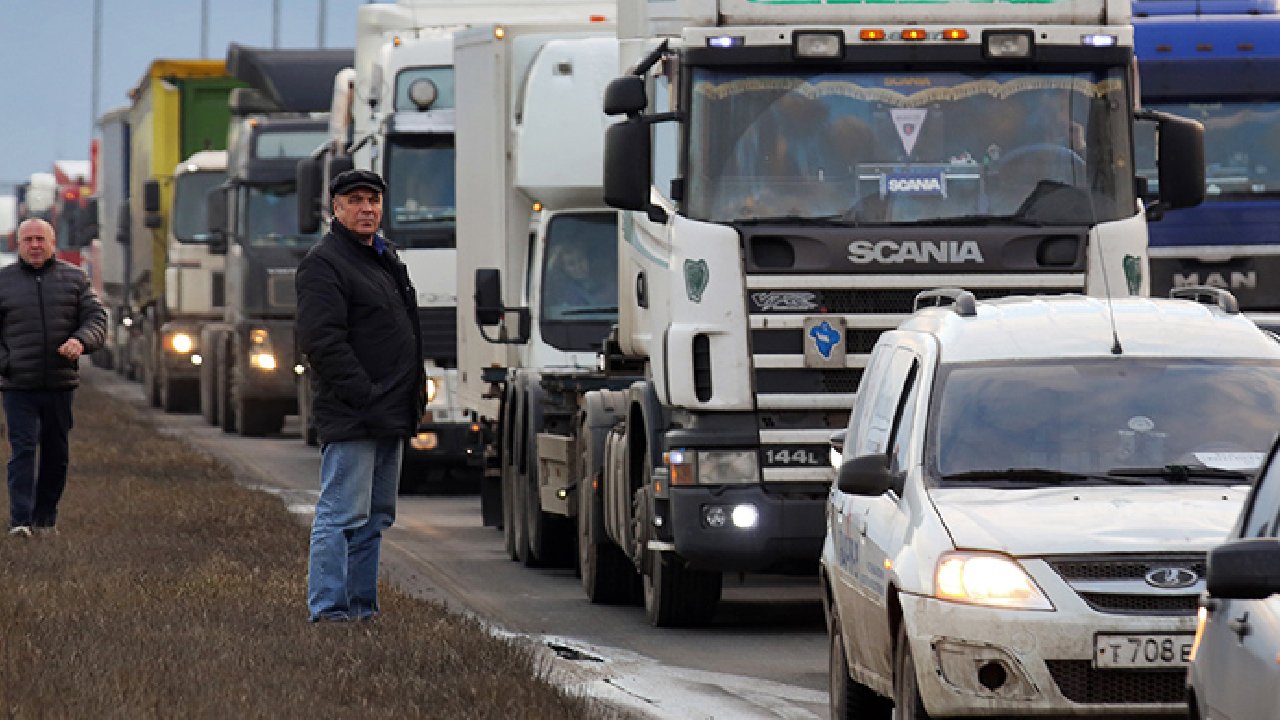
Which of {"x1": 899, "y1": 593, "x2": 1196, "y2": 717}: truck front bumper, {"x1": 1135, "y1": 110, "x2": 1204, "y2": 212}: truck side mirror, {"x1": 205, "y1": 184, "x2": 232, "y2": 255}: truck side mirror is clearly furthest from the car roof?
{"x1": 205, "y1": 184, "x2": 232, "y2": 255}: truck side mirror

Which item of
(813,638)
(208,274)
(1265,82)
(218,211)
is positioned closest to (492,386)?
(1265,82)

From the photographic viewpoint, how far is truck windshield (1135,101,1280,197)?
20.8 m

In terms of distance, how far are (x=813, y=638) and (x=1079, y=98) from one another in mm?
2877

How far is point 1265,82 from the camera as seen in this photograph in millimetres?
20875

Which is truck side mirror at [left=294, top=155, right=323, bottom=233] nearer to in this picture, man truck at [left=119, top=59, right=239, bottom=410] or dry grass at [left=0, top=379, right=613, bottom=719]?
dry grass at [left=0, top=379, right=613, bottom=719]

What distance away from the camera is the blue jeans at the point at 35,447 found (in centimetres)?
1803

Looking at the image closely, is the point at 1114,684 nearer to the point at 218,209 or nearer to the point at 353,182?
the point at 353,182

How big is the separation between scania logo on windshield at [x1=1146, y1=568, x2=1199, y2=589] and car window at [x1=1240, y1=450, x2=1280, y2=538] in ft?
4.48

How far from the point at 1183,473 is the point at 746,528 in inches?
196

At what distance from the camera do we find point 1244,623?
263 inches

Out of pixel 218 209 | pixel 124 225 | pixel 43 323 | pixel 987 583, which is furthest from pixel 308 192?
pixel 124 225

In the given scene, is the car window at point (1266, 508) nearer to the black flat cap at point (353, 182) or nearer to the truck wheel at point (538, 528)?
the black flat cap at point (353, 182)

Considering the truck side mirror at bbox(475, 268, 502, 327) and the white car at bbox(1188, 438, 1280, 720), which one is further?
the truck side mirror at bbox(475, 268, 502, 327)

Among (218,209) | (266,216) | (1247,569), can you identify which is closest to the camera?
(1247,569)
